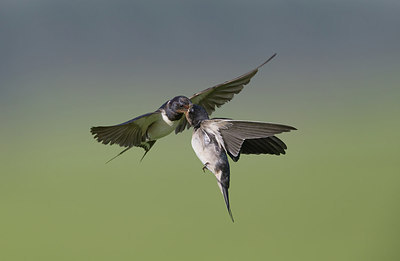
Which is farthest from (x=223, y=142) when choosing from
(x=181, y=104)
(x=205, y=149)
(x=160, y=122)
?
(x=160, y=122)

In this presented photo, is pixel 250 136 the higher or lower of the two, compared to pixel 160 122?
lower

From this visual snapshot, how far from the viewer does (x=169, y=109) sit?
1.17m

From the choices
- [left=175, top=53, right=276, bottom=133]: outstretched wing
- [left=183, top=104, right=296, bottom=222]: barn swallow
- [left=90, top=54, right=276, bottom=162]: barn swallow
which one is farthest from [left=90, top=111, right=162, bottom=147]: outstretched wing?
[left=183, top=104, right=296, bottom=222]: barn swallow

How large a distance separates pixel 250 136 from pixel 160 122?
17.4 inches

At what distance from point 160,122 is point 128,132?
3.1 inches

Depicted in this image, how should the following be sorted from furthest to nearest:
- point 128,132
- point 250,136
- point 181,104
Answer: point 128,132 < point 181,104 < point 250,136

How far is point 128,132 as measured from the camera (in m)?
1.22

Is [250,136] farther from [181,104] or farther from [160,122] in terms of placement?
[160,122]

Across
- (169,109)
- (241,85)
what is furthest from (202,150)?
(241,85)

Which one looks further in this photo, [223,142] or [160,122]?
[160,122]

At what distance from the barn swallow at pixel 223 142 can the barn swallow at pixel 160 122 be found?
186 millimetres

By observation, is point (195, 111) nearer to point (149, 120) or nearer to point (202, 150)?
point (202, 150)

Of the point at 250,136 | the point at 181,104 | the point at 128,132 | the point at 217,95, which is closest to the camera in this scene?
the point at 250,136

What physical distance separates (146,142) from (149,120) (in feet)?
0.32
